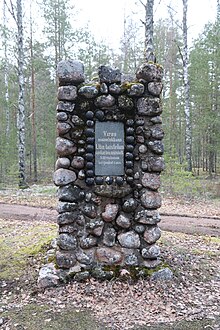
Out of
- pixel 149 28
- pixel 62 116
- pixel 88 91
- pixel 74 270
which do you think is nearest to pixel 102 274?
pixel 74 270

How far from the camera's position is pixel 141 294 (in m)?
4.20

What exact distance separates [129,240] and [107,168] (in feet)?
3.34

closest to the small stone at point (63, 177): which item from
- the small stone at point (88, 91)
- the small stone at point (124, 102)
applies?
the small stone at point (88, 91)

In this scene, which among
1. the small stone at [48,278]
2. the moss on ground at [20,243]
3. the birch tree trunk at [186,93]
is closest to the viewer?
the small stone at [48,278]

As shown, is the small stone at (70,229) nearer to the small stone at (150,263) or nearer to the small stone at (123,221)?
the small stone at (123,221)

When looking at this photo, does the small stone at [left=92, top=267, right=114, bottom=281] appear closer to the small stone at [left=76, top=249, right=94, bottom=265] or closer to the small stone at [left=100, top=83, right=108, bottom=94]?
the small stone at [left=76, top=249, right=94, bottom=265]

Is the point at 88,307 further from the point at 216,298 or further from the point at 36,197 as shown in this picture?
the point at 36,197

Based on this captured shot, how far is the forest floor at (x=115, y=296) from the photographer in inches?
140

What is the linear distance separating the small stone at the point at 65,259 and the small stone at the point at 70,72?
2.30 meters

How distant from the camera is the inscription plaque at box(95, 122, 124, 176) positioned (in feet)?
15.0

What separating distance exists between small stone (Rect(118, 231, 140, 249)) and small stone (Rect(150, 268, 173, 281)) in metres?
0.46

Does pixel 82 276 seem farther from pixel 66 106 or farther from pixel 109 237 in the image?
pixel 66 106

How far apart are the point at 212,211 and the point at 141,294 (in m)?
6.74

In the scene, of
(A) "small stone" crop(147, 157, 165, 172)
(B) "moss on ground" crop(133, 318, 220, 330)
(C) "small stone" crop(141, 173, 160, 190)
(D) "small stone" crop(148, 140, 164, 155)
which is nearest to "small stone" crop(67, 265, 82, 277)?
(B) "moss on ground" crop(133, 318, 220, 330)
